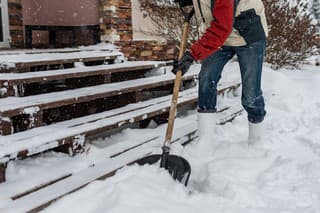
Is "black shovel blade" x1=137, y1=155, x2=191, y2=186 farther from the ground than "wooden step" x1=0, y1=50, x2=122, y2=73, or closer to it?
closer to it

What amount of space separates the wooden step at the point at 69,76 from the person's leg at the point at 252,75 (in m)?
1.31

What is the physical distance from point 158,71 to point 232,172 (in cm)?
203

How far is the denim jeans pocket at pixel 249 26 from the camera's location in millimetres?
2953

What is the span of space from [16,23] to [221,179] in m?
3.90

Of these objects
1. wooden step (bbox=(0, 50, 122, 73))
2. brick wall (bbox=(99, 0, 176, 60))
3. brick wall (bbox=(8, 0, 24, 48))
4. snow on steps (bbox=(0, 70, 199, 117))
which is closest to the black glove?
snow on steps (bbox=(0, 70, 199, 117))

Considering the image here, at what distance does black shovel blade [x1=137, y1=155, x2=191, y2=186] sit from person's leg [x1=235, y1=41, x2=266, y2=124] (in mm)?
872

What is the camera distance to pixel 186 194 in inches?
93.4

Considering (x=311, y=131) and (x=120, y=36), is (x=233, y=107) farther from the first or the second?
(x=120, y=36)

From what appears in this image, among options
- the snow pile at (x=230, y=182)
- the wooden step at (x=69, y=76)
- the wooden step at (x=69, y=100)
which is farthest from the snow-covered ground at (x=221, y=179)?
the wooden step at (x=69, y=76)

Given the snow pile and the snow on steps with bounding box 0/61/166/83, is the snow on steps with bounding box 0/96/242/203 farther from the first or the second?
the snow on steps with bounding box 0/61/166/83

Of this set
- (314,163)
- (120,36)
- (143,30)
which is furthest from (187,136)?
(143,30)

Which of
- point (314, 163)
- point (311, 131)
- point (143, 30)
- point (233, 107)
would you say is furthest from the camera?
point (143, 30)

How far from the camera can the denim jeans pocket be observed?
2.95 meters

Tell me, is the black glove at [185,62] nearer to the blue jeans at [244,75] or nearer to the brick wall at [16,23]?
the blue jeans at [244,75]
